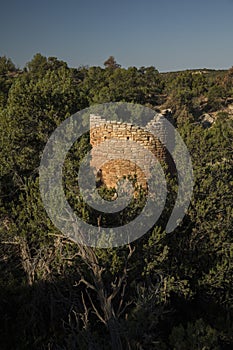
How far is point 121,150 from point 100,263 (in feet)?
9.40

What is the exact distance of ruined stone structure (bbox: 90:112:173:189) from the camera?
8.48 metres

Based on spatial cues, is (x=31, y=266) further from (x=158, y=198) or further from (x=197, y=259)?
(x=197, y=259)

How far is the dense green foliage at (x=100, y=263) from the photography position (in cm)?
584

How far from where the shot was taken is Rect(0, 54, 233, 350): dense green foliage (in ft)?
19.2

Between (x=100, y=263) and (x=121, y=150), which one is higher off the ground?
(x=121, y=150)

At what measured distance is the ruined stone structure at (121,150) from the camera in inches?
334

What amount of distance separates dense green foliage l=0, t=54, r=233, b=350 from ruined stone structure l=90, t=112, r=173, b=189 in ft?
1.51

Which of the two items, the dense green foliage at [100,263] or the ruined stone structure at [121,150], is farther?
the ruined stone structure at [121,150]

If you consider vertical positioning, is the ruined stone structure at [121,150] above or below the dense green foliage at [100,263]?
above

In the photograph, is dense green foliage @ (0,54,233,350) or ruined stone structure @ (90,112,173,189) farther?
ruined stone structure @ (90,112,173,189)

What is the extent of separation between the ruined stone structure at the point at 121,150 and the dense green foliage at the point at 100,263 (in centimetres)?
46

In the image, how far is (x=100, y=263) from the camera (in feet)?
22.6

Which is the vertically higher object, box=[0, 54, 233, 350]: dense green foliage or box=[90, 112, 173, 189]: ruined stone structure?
box=[90, 112, 173, 189]: ruined stone structure

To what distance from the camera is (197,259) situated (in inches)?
334
